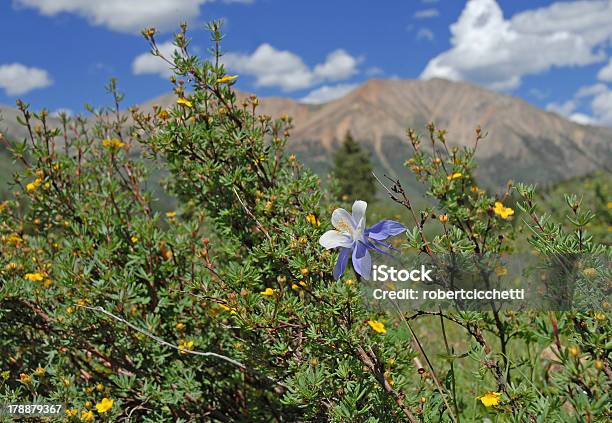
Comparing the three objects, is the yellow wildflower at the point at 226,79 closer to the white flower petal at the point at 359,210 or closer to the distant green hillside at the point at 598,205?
the white flower petal at the point at 359,210

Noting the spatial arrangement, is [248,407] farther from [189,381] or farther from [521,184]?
[521,184]

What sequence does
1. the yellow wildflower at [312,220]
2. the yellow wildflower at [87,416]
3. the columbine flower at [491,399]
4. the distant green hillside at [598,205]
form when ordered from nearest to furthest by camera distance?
the columbine flower at [491,399]
the yellow wildflower at [312,220]
the yellow wildflower at [87,416]
the distant green hillside at [598,205]

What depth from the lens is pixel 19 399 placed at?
2.48m

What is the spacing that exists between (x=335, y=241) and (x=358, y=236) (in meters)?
0.07

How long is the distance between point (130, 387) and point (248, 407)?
0.62 metres

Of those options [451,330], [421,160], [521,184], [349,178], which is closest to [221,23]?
[421,160]

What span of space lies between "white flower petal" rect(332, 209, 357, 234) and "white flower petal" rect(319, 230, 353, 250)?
0.9 inches

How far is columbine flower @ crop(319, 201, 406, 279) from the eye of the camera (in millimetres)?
1496

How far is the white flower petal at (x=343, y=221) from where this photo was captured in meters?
1.57
